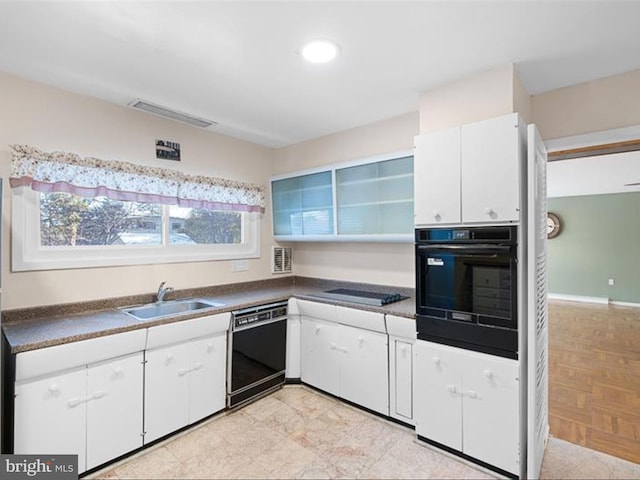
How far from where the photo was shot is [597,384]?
3.12 m

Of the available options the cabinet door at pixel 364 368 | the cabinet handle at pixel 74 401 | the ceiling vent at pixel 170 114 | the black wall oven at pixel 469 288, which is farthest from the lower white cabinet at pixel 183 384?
the ceiling vent at pixel 170 114

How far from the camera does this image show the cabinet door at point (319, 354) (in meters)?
2.75

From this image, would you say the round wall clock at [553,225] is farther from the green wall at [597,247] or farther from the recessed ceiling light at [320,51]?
the recessed ceiling light at [320,51]

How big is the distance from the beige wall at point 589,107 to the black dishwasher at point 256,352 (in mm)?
2440

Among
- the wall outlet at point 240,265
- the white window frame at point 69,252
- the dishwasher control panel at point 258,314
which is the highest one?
the white window frame at point 69,252

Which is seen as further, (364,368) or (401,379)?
(364,368)

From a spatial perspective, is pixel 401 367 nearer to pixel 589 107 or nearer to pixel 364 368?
pixel 364 368

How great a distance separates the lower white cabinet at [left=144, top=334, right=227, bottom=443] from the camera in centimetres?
215

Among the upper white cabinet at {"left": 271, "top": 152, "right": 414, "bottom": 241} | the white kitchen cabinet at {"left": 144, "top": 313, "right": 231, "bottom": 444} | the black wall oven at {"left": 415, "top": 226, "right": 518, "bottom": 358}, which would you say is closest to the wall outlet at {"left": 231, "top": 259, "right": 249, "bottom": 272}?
the upper white cabinet at {"left": 271, "top": 152, "right": 414, "bottom": 241}

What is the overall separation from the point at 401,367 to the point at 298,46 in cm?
213

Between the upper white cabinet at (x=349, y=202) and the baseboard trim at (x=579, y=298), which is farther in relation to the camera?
the baseboard trim at (x=579, y=298)

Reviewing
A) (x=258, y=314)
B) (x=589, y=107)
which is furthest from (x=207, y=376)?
(x=589, y=107)

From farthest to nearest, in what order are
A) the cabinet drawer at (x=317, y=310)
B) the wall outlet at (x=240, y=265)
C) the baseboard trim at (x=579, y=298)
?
the baseboard trim at (x=579, y=298), the wall outlet at (x=240, y=265), the cabinet drawer at (x=317, y=310)

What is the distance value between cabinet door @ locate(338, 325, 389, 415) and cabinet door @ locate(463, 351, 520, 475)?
0.60 meters
